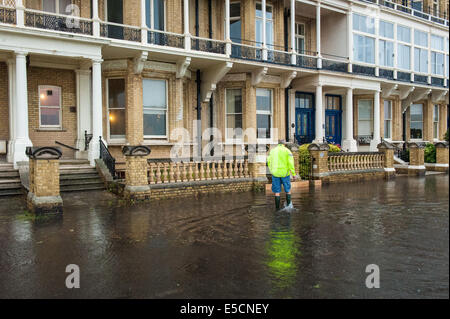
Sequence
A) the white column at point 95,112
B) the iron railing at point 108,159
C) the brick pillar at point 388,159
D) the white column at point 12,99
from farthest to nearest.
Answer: the brick pillar at point 388,159 → the white column at point 95,112 → the white column at point 12,99 → the iron railing at point 108,159

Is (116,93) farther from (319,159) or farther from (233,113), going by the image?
(319,159)

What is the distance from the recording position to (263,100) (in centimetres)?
2011

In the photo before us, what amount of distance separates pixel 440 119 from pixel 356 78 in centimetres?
1237

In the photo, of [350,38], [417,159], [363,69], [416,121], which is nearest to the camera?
[417,159]

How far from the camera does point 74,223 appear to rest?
8.36 metres

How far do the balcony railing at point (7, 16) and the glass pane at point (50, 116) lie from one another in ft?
11.1

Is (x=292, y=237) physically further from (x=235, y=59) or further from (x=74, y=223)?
(x=235, y=59)

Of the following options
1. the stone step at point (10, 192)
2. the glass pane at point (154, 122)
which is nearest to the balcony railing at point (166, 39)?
the glass pane at point (154, 122)

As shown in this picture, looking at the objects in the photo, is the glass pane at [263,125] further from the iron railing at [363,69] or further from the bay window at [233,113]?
the iron railing at [363,69]

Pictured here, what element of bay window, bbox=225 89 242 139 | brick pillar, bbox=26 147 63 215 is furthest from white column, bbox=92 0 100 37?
bay window, bbox=225 89 242 139

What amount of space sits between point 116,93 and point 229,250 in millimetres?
11935

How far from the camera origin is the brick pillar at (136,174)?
11.2 m

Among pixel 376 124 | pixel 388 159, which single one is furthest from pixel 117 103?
pixel 376 124
